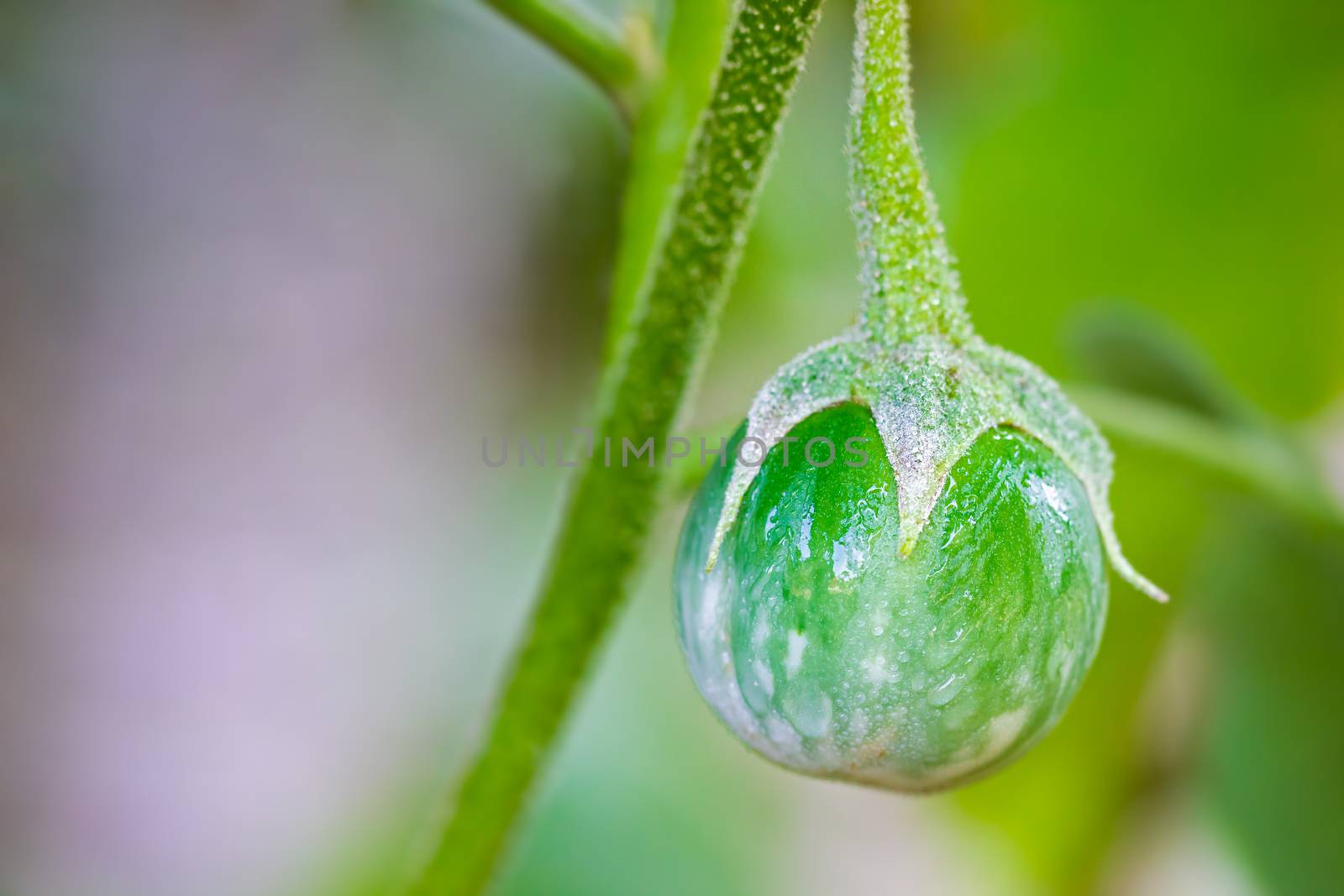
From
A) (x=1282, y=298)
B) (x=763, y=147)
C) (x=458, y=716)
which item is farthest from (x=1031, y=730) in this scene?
(x=458, y=716)

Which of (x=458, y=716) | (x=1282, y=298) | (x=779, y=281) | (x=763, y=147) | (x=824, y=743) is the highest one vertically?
(x=1282, y=298)

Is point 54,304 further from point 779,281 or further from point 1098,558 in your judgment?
point 1098,558

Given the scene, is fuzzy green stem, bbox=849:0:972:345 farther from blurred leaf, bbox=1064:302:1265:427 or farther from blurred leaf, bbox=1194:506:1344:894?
blurred leaf, bbox=1194:506:1344:894

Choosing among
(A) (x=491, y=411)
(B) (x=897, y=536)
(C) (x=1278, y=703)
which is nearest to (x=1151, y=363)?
(C) (x=1278, y=703)

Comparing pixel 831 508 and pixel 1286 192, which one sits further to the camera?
pixel 1286 192

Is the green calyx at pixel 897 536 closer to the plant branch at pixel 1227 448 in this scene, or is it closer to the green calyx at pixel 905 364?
the green calyx at pixel 905 364

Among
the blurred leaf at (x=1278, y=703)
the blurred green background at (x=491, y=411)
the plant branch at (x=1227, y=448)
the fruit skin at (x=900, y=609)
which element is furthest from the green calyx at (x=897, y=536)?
the blurred leaf at (x=1278, y=703)
